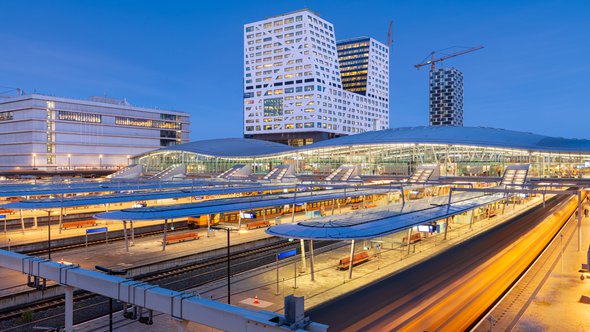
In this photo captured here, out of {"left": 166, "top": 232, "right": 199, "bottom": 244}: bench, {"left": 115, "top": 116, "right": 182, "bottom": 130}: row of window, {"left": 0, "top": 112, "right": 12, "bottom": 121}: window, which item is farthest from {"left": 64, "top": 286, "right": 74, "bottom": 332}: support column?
{"left": 0, "top": 112, "right": 12, "bottom": 121}: window

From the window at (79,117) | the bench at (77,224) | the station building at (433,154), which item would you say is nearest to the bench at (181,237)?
the bench at (77,224)

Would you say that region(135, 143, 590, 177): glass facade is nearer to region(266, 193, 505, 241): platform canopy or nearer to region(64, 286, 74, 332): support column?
region(266, 193, 505, 241): platform canopy

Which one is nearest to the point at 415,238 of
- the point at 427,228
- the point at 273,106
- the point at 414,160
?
the point at 427,228

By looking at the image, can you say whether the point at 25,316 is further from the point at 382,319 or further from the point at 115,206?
the point at 115,206

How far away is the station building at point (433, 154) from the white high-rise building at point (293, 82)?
60.1 meters

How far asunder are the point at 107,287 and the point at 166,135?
424ft

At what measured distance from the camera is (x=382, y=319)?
13859 mm

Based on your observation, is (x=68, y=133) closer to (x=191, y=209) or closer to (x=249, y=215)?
(x=249, y=215)

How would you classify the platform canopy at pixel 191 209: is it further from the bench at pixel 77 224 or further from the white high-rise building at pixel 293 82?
the white high-rise building at pixel 293 82

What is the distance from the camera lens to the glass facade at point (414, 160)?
2650 inches

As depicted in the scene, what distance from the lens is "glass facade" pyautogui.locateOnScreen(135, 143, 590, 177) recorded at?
67312mm

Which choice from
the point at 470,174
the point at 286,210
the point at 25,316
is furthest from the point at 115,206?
the point at 470,174

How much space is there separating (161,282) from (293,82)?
145550mm

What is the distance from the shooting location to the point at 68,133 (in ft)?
369
